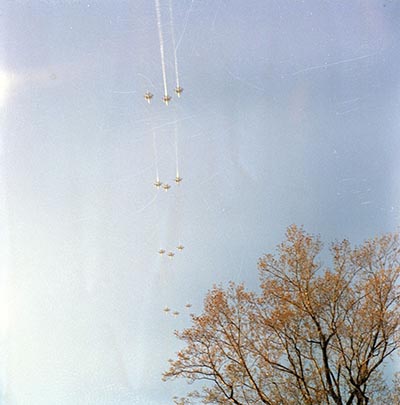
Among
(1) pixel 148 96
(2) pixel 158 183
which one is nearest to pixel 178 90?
(1) pixel 148 96

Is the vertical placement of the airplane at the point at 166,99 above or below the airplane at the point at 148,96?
below

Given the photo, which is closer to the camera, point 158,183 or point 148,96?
point 148,96

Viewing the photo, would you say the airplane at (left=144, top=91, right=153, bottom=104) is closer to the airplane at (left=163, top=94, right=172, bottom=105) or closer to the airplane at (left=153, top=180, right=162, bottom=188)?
the airplane at (left=163, top=94, right=172, bottom=105)

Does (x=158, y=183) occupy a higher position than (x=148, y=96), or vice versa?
(x=148, y=96)

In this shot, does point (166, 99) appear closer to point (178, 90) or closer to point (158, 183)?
point (178, 90)

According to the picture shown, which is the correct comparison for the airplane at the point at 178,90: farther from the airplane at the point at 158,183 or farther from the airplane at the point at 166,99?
the airplane at the point at 158,183

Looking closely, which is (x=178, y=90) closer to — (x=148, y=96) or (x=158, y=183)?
(x=148, y=96)

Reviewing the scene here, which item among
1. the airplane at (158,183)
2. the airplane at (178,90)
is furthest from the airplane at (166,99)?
the airplane at (158,183)

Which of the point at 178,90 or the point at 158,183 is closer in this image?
the point at 178,90

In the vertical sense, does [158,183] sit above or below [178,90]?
below

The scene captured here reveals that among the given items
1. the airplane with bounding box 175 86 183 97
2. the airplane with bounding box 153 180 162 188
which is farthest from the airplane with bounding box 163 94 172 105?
the airplane with bounding box 153 180 162 188

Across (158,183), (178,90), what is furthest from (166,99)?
(158,183)

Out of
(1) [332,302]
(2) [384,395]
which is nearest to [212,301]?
(1) [332,302]

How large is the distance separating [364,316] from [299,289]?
1247 mm
